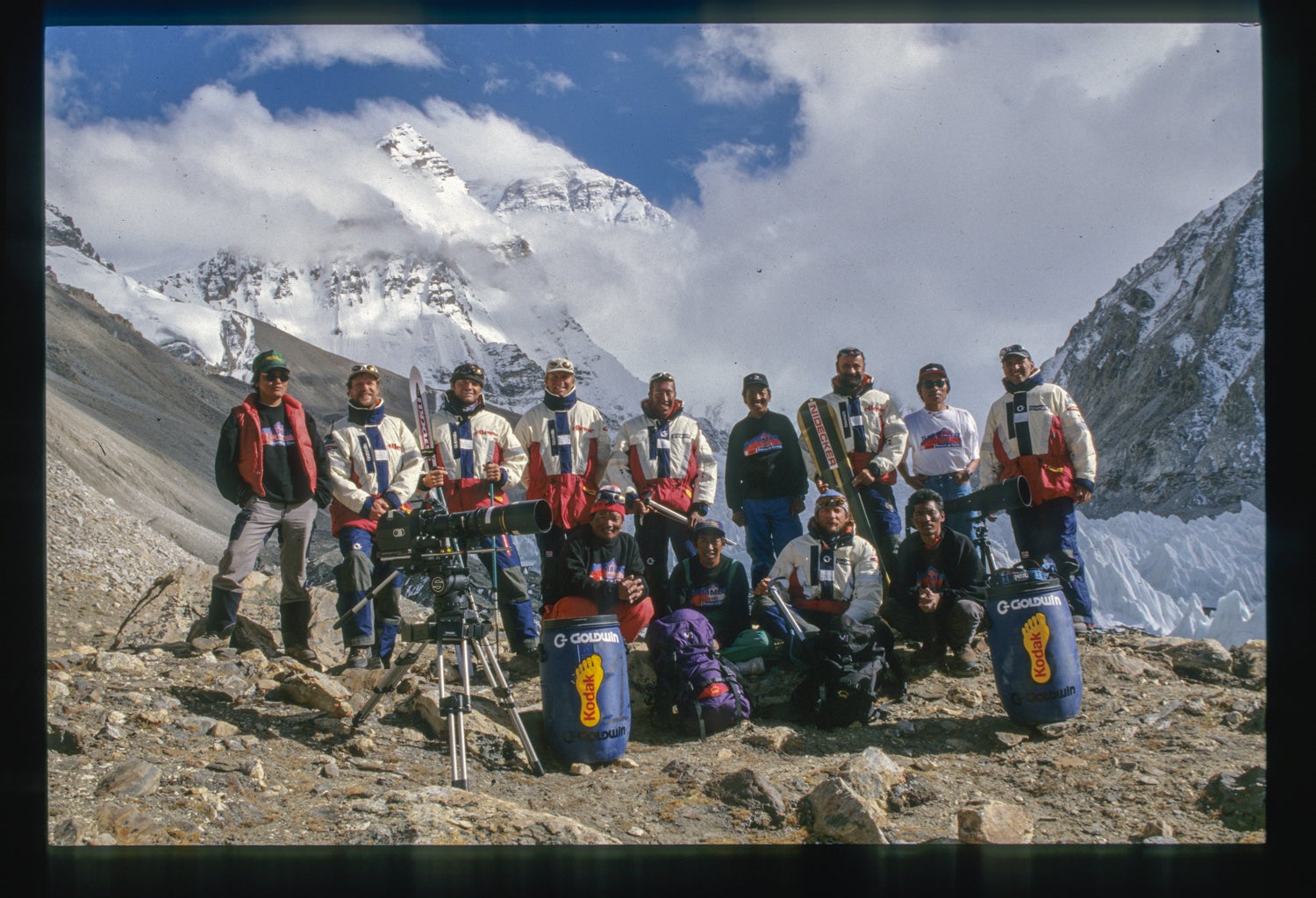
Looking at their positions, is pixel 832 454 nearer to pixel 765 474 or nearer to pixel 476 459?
pixel 765 474

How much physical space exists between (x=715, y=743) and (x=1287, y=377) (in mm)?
2816

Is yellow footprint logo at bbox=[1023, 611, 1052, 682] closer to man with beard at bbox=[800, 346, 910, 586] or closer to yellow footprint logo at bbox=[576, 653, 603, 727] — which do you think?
man with beard at bbox=[800, 346, 910, 586]

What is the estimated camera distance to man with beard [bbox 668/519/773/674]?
16.8ft

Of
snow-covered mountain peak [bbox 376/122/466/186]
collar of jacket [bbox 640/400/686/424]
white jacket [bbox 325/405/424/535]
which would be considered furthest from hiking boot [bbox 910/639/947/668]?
snow-covered mountain peak [bbox 376/122/466/186]

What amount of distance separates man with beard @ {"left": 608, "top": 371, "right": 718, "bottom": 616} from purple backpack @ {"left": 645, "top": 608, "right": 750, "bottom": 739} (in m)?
0.52

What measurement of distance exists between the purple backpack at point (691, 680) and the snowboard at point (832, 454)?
1188 mm

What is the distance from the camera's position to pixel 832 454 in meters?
5.45

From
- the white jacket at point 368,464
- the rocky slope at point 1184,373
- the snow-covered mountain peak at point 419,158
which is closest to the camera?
the white jacket at point 368,464

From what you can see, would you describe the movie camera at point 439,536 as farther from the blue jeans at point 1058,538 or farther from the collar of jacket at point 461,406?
the blue jeans at point 1058,538

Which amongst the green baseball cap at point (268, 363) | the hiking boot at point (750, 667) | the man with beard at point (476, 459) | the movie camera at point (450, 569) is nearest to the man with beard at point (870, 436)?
the hiking boot at point (750, 667)

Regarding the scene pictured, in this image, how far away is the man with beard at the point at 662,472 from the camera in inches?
210

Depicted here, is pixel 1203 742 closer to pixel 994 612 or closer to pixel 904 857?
pixel 994 612

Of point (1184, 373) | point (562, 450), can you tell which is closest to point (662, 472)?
point (562, 450)

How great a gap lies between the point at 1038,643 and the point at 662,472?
2.13 metres
